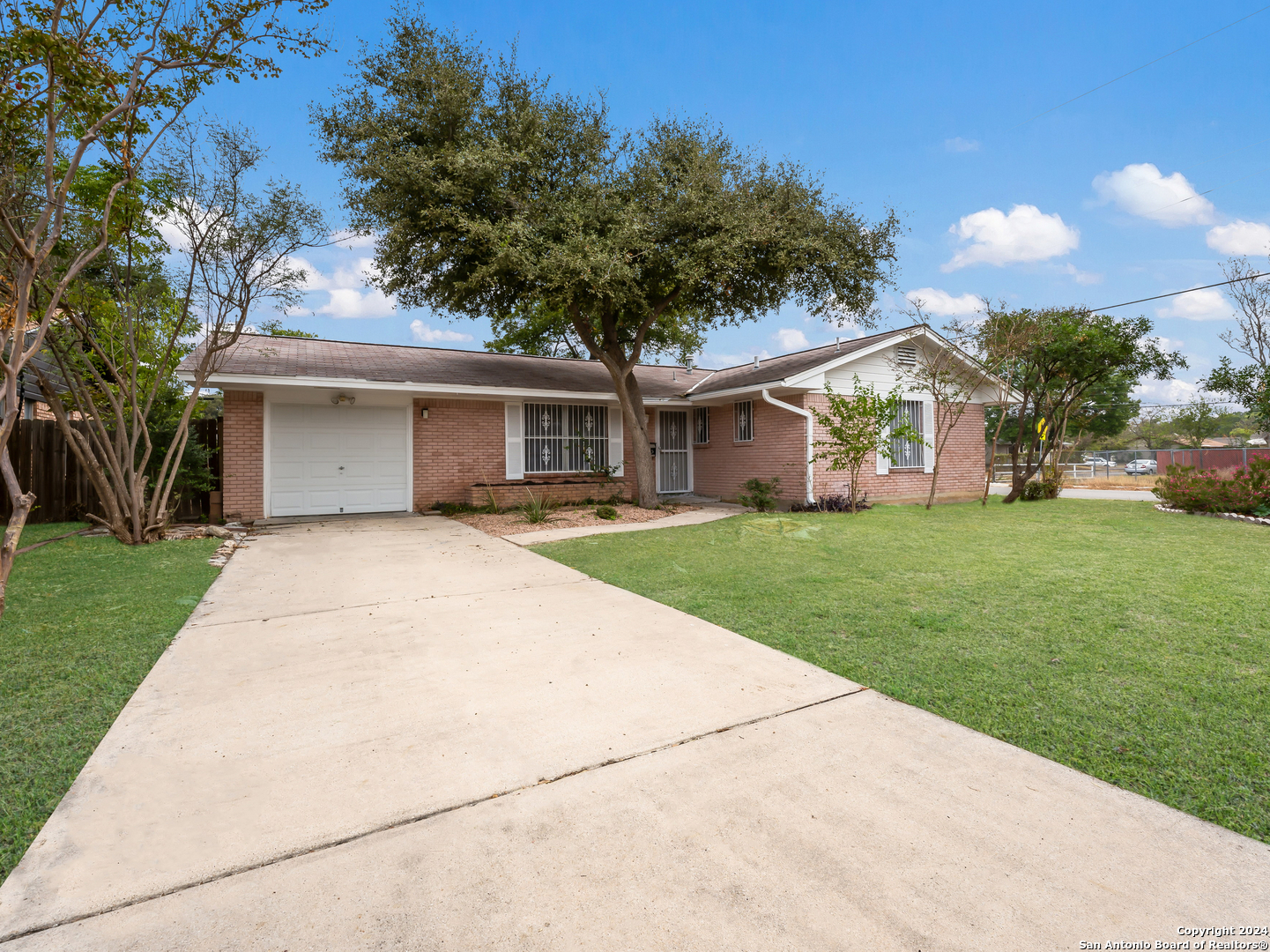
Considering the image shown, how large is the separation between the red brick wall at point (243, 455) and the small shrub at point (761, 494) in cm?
893

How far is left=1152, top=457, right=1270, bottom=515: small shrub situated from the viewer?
973 cm

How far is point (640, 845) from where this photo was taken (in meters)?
1.95

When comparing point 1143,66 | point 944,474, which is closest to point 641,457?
point 944,474

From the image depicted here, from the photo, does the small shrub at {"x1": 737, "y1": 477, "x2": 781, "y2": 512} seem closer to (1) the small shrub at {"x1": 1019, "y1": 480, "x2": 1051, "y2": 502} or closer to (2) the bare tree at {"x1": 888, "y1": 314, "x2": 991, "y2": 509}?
(2) the bare tree at {"x1": 888, "y1": 314, "x2": 991, "y2": 509}

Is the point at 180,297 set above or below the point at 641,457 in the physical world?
above

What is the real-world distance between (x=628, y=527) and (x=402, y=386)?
469cm

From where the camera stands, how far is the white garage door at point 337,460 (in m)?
10.8

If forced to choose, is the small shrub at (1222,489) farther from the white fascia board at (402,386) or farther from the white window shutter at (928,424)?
the white fascia board at (402,386)

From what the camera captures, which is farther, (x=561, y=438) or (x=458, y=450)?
(x=561, y=438)

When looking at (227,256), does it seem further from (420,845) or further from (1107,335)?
(1107,335)

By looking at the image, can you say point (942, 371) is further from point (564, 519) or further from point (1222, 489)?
point (564, 519)

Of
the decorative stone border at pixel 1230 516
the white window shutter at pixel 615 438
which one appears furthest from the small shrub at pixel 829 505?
the decorative stone border at pixel 1230 516

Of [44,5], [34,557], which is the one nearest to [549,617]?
[44,5]

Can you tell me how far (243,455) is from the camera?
34.2 ft
